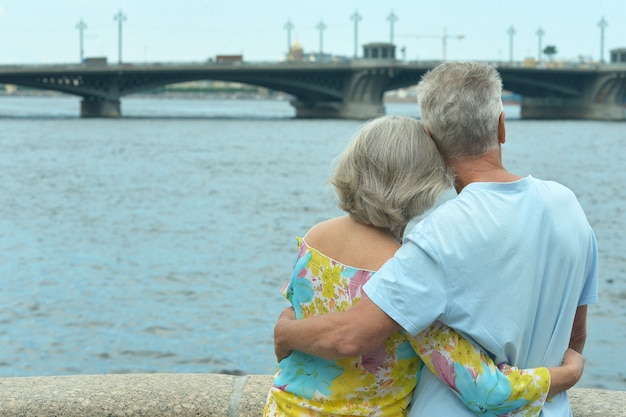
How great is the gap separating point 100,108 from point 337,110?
18467 mm

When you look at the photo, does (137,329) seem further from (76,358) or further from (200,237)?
(200,237)

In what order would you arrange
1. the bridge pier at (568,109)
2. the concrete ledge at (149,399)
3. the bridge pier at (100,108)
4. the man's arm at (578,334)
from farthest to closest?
the bridge pier at (568,109) < the bridge pier at (100,108) < the concrete ledge at (149,399) < the man's arm at (578,334)

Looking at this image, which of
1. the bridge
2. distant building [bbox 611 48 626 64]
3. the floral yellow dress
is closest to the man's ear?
the floral yellow dress

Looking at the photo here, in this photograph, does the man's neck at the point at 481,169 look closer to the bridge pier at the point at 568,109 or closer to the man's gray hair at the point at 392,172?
the man's gray hair at the point at 392,172

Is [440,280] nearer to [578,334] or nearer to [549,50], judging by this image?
[578,334]

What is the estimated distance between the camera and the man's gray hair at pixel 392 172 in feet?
8.01

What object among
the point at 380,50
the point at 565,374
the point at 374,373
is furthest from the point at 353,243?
the point at 380,50

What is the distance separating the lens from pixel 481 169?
2.48 m

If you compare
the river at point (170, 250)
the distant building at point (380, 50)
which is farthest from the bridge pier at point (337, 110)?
the river at point (170, 250)

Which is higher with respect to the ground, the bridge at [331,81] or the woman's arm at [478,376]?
the bridge at [331,81]

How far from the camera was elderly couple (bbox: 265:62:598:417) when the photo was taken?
2311 mm

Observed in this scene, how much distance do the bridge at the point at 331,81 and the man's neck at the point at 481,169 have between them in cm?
7108

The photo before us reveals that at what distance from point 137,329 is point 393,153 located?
1012 centimetres

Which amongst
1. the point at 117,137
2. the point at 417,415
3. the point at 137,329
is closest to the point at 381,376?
the point at 417,415
